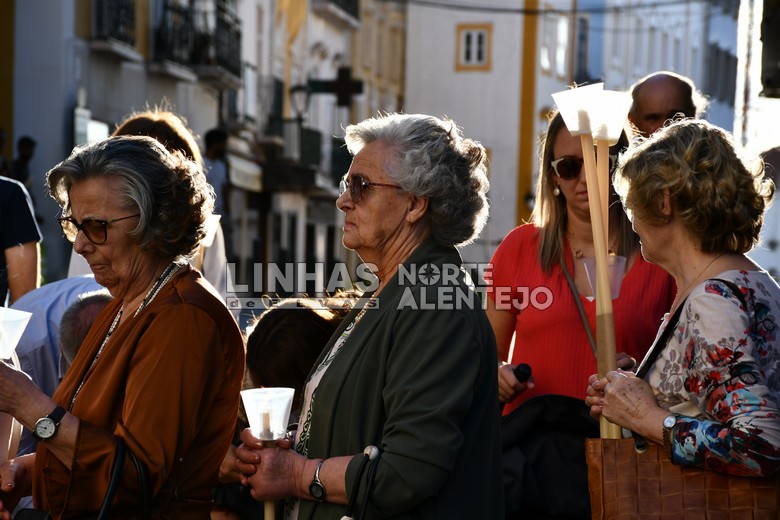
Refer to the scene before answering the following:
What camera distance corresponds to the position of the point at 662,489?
3193mm

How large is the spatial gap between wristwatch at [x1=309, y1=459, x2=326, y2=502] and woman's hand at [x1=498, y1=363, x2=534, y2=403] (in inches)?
48.3

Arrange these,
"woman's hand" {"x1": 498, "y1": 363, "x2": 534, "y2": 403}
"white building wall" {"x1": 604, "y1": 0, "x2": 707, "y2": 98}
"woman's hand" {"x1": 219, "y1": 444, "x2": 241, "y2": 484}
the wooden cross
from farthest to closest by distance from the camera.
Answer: "white building wall" {"x1": 604, "y1": 0, "x2": 707, "y2": 98} → the wooden cross → "woman's hand" {"x1": 498, "y1": 363, "x2": 534, "y2": 403} → "woman's hand" {"x1": 219, "y1": 444, "x2": 241, "y2": 484}

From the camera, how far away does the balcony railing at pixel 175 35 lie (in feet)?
74.9

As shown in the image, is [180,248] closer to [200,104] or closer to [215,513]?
[215,513]

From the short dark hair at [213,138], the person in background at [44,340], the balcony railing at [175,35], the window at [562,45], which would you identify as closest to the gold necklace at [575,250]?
the person in background at [44,340]

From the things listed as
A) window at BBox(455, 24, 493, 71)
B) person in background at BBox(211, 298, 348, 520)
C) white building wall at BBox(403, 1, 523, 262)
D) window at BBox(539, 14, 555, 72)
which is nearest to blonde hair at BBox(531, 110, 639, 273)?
person in background at BBox(211, 298, 348, 520)

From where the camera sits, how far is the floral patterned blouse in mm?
3041

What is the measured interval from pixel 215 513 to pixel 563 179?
1650mm

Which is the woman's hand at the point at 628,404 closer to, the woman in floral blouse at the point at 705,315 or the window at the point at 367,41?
the woman in floral blouse at the point at 705,315

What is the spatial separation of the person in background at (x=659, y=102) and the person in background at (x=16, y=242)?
2651 millimetres

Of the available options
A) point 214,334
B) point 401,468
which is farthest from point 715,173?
point 214,334

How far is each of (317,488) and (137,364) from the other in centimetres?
58

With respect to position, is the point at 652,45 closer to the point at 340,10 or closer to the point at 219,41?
the point at 340,10

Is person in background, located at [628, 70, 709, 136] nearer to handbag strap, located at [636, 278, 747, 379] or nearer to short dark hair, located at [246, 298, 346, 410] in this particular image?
short dark hair, located at [246, 298, 346, 410]
